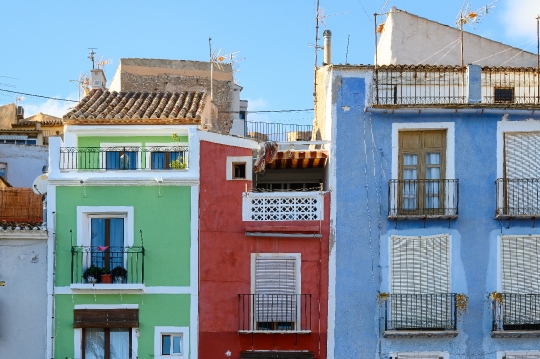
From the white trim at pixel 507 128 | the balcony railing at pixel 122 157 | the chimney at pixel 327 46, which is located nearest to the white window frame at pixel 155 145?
the balcony railing at pixel 122 157

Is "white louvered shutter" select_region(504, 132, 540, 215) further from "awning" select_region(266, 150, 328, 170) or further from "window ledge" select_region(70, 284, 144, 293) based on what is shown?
"window ledge" select_region(70, 284, 144, 293)

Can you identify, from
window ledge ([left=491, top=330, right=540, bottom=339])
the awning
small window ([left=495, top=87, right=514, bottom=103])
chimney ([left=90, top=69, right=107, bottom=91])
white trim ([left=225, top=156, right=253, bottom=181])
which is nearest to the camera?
window ledge ([left=491, top=330, right=540, bottom=339])

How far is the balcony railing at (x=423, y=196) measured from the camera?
2502cm

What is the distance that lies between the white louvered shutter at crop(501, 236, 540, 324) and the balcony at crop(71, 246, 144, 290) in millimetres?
8759

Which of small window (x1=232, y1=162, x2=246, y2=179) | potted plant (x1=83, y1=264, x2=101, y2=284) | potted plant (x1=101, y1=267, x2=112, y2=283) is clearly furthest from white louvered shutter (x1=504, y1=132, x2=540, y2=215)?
potted plant (x1=83, y1=264, x2=101, y2=284)

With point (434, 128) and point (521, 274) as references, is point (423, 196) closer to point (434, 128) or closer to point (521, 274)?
point (434, 128)

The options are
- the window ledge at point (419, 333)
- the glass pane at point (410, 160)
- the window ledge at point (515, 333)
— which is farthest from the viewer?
the glass pane at point (410, 160)

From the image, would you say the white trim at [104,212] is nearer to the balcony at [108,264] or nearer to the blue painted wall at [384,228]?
the balcony at [108,264]

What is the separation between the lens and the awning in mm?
26062

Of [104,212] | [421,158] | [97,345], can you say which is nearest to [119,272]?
[104,212]

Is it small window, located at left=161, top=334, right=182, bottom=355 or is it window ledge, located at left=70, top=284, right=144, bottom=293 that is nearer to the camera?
window ledge, located at left=70, top=284, right=144, bottom=293

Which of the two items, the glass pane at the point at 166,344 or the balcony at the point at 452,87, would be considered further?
the balcony at the point at 452,87

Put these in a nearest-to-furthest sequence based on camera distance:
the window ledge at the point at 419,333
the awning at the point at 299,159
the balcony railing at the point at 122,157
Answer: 1. the window ledge at the point at 419,333
2. the balcony railing at the point at 122,157
3. the awning at the point at 299,159

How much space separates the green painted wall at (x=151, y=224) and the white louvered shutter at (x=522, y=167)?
7.82m
